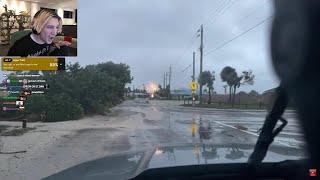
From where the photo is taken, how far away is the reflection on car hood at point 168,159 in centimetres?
336

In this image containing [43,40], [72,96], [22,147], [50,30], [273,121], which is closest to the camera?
[273,121]

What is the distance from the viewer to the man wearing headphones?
2873 cm

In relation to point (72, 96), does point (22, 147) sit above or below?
below

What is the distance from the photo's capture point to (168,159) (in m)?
3.52

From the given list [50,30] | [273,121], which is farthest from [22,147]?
[273,121]

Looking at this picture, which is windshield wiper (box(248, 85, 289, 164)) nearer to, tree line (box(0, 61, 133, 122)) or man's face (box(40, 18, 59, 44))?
man's face (box(40, 18, 59, 44))

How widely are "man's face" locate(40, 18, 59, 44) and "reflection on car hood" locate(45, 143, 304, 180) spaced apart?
2539 centimetres

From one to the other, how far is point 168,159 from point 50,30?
2678 centimetres

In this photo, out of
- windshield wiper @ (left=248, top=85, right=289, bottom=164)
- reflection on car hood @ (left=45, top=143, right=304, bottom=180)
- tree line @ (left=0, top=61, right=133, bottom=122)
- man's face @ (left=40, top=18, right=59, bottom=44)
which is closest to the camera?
windshield wiper @ (left=248, top=85, right=289, bottom=164)
